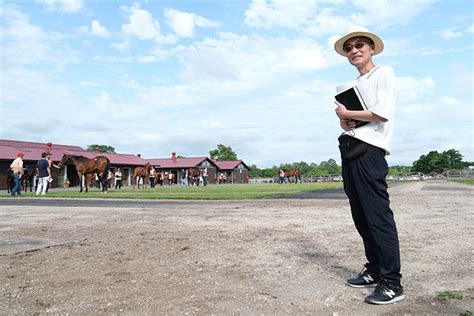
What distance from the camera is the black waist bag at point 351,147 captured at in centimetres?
309

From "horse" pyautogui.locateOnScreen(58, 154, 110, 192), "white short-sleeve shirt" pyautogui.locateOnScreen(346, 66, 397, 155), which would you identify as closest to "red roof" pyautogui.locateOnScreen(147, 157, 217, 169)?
"horse" pyautogui.locateOnScreen(58, 154, 110, 192)

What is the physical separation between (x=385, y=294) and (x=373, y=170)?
937 millimetres

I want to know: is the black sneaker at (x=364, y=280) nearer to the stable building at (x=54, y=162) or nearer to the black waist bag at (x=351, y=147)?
the black waist bag at (x=351, y=147)

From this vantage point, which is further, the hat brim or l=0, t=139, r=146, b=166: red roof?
l=0, t=139, r=146, b=166: red roof

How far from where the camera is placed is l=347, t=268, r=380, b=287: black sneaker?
321 centimetres

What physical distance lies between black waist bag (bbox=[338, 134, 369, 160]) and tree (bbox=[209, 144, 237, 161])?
109 m

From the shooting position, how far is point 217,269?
12.3ft

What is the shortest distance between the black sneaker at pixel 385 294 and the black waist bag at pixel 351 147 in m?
1.00

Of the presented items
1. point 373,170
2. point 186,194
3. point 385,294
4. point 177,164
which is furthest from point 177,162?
point 385,294

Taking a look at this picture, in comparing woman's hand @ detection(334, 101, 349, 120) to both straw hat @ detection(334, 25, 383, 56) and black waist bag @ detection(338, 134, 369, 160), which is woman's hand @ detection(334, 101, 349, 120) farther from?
straw hat @ detection(334, 25, 383, 56)

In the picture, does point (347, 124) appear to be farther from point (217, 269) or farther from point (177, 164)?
point (177, 164)

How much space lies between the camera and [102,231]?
6.44 metres

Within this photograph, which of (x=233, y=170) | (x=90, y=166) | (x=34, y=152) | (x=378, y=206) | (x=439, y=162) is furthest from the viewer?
(x=439, y=162)

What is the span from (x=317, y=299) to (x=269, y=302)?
1.22 ft
